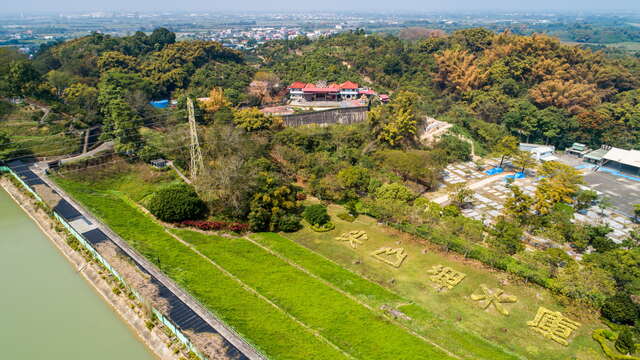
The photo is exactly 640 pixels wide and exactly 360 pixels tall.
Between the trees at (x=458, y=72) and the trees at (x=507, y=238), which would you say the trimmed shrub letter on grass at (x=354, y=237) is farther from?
the trees at (x=458, y=72)

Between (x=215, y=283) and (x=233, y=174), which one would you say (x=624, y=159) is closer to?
(x=233, y=174)

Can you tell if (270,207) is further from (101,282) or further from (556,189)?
(556,189)

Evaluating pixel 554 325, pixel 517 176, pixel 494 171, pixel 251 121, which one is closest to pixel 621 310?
pixel 554 325

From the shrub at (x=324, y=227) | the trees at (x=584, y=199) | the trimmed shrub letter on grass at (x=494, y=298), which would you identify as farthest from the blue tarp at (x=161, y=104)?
the trees at (x=584, y=199)

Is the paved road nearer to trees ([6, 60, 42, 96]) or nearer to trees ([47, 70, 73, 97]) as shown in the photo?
trees ([6, 60, 42, 96])

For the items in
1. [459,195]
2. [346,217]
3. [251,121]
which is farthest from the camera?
[251,121]

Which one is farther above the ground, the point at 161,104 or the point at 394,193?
the point at 161,104

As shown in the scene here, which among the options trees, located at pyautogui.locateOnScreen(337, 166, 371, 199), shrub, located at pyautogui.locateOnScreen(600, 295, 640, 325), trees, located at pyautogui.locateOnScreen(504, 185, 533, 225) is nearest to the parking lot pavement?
trees, located at pyautogui.locateOnScreen(504, 185, 533, 225)
